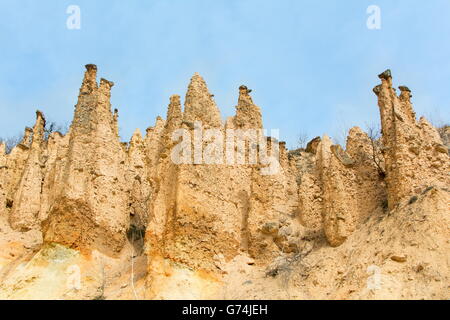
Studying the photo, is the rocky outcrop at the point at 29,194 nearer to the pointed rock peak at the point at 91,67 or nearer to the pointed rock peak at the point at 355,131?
the pointed rock peak at the point at 91,67

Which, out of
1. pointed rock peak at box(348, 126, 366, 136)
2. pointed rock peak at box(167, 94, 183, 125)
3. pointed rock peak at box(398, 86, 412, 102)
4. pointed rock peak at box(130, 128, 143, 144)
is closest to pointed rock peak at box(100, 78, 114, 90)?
pointed rock peak at box(167, 94, 183, 125)

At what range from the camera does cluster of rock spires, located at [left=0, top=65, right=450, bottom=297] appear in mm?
12938

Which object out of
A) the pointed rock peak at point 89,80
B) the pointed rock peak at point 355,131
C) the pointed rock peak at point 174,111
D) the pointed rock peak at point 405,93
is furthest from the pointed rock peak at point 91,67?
the pointed rock peak at point 405,93

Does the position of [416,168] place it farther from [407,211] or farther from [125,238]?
[125,238]

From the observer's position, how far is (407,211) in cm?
1220

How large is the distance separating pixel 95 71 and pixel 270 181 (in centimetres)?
631

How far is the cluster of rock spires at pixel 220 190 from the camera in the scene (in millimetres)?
12938

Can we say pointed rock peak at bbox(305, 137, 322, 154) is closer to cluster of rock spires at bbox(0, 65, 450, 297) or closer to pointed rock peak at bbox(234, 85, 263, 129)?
cluster of rock spires at bbox(0, 65, 450, 297)

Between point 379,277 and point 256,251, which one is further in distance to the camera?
point 256,251

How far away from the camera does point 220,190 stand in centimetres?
1394

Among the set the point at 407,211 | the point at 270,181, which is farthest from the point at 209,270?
the point at 407,211

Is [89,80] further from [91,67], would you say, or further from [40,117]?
[40,117]

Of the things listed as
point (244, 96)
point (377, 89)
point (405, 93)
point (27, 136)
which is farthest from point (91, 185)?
point (27, 136)
